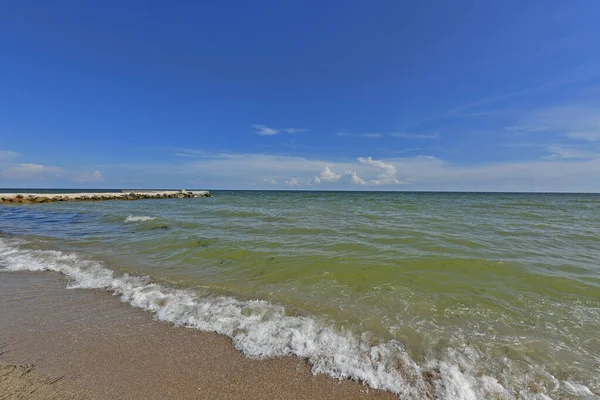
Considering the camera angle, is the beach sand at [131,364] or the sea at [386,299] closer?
the beach sand at [131,364]

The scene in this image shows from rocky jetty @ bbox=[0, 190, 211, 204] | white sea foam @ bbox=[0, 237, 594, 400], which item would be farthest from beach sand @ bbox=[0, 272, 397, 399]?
rocky jetty @ bbox=[0, 190, 211, 204]

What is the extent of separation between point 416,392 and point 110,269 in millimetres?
7939

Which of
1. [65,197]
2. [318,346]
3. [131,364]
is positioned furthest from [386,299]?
[65,197]

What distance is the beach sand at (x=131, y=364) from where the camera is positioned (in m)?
2.96

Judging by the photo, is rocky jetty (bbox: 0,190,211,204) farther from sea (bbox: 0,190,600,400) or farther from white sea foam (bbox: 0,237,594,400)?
white sea foam (bbox: 0,237,594,400)

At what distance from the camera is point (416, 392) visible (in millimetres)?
3014

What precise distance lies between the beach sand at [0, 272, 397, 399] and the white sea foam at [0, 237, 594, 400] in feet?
0.63

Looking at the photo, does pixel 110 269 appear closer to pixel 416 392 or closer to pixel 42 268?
pixel 42 268

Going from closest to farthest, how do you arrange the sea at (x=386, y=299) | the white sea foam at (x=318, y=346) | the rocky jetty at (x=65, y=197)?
the white sea foam at (x=318, y=346), the sea at (x=386, y=299), the rocky jetty at (x=65, y=197)

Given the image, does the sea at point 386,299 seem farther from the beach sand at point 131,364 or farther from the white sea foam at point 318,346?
the beach sand at point 131,364

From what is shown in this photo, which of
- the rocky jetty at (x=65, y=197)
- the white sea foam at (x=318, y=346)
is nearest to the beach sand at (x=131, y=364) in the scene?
the white sea foam at (x=318, y=346)

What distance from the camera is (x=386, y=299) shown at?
5516mm

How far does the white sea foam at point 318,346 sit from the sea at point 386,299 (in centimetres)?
2

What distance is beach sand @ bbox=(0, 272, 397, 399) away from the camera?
296 centimetres
